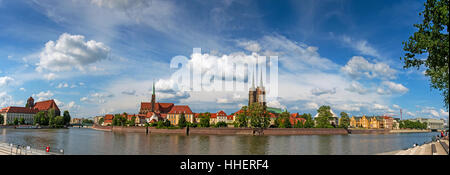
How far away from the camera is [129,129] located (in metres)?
100

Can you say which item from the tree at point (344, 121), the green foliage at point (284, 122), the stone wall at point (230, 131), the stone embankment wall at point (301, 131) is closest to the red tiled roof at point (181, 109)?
the stone wall at point (230, 131)

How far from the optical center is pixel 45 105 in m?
168

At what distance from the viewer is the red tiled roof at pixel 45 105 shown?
164250mm

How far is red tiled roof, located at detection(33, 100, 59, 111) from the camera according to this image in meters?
164

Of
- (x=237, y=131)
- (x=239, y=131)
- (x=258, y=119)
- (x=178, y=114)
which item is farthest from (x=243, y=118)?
(x=178, y=114)

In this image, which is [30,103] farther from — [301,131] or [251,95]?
[301,131]

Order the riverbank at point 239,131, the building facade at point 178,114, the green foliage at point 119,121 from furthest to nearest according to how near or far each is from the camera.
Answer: the building facade at point 178,114, the green foliage at point 119,121, the riverbank at point 239,131

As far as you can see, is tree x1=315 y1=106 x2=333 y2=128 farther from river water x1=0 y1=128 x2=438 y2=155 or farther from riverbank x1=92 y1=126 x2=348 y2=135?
river water x1=0 y1=128 x2=438 y2=155

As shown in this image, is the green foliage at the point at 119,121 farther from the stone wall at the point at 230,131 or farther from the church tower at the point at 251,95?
the church tower at the point at 251,95

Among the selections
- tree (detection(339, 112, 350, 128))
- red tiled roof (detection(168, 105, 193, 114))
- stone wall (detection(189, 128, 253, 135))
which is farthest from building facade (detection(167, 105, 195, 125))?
tree (detection(339, 112, 350, 128))
